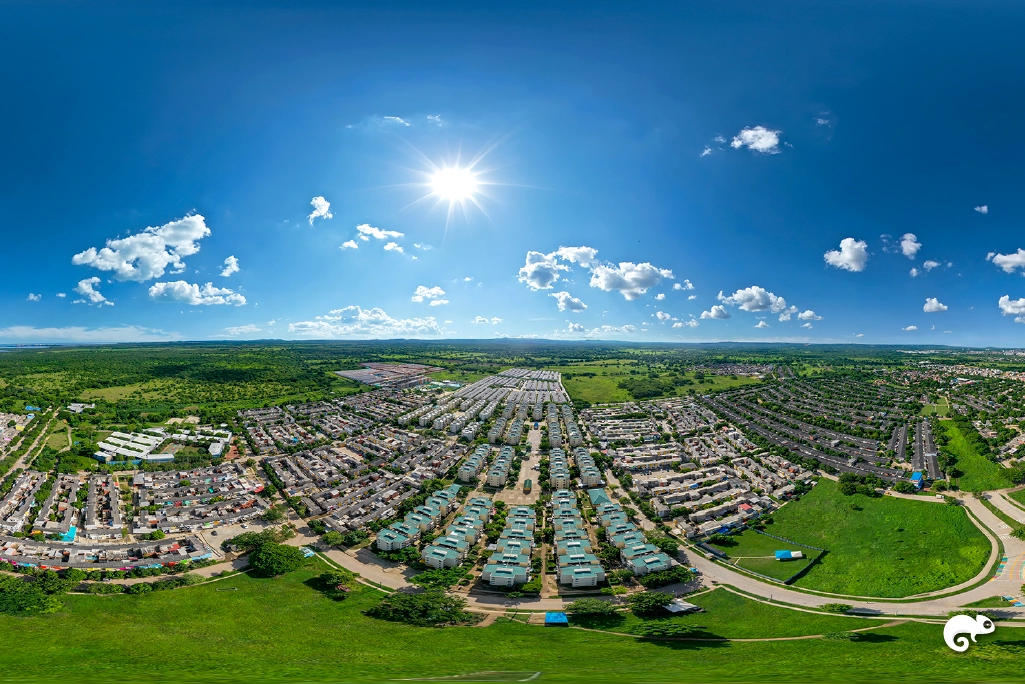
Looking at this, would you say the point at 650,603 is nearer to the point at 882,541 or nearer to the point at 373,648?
the point at 373,648

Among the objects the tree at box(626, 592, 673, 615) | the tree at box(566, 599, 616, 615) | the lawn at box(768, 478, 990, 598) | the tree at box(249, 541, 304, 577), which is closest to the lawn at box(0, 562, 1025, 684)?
the tree at box(249, 541, 304, 577)

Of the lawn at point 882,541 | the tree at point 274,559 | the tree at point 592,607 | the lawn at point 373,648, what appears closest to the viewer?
the lawn at point 373,648

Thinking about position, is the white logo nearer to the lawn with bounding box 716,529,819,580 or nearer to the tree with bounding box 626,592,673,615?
the tree with bounding box 626,592,673,615

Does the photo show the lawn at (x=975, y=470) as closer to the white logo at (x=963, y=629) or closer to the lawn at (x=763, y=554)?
the lawn at (x=763, y=554)

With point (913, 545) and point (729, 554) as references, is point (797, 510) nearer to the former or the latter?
point (913, 545)

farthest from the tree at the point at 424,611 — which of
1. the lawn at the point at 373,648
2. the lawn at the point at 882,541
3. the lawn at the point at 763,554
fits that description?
the lawn at the point at 882,541

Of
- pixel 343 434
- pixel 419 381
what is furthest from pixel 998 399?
pixel 419 381

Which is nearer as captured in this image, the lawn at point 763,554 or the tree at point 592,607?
the tree at point 592,607
